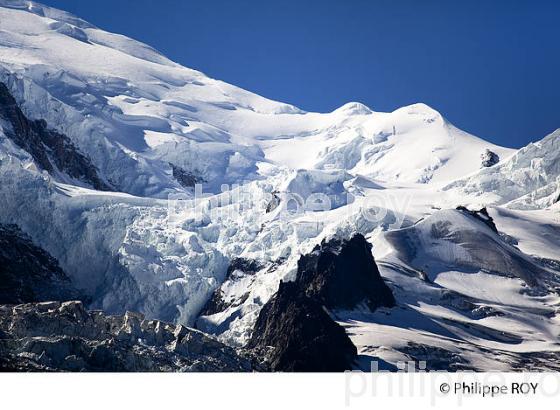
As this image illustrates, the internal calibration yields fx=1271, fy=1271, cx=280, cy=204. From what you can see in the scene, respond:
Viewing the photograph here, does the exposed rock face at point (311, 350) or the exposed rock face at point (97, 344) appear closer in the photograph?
the exposed rock face at point (97, 344)

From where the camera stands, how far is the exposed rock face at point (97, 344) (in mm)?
139500

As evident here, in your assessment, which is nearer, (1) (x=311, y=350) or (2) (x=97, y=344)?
(2) (x=97, y=344)

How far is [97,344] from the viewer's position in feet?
480

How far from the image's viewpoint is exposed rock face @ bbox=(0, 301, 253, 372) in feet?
458

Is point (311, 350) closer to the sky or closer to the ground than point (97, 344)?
closer to the sky

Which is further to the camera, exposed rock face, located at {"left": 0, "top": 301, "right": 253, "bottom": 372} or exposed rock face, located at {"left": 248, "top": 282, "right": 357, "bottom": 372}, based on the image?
exposed rock face, located at {"left": 248, "top": 282, "right": 357, "bottom": 372}

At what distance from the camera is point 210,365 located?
159250 millimetres

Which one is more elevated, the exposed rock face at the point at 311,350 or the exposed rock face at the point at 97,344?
the exposed rock face at the point at 311,350

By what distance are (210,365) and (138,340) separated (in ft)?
32.0

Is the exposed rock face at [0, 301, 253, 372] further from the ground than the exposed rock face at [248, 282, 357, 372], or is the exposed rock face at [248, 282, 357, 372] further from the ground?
the exposed rock face at [248, 282, 357, 372]
